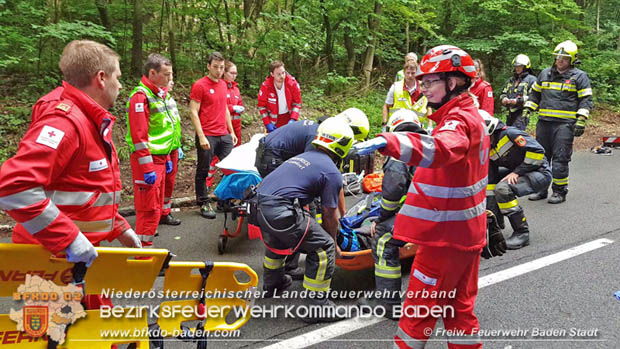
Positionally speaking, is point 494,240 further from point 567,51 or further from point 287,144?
point 567,51

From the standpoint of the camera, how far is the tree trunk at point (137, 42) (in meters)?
10.1

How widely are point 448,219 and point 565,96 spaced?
5.87 meters

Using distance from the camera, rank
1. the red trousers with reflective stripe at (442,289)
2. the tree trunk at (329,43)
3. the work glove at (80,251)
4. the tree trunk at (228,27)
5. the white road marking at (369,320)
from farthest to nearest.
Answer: the tree trunk at (329,43), the tree trunk at (228,27), the white road marking at (369,320), the red trousers with reflective stripe at (442,289), the work glove at (80,251)

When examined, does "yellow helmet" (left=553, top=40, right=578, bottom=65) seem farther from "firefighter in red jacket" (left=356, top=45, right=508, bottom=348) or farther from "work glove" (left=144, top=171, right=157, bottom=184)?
"work glove" (left=144, top=171, right=157, bottom=184)

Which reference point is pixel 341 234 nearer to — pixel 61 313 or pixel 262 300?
pixel 262 300

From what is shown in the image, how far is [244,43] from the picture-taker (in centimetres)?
1170

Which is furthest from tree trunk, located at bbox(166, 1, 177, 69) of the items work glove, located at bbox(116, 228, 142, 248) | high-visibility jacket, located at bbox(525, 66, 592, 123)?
work glove, located at bbox(116, 228, 142, 248)

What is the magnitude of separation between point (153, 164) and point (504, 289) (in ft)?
12.3

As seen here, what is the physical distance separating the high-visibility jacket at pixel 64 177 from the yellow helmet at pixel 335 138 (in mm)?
1722

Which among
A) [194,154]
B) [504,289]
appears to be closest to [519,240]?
[504,289]

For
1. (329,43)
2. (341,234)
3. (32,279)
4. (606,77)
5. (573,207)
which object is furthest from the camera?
(606,77)

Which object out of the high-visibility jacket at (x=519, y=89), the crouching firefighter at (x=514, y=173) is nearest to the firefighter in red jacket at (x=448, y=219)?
the crouching firefighter at (x=514, y=173)

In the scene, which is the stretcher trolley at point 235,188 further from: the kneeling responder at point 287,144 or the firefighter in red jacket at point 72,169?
the firefighter in red jacket at point 72,169

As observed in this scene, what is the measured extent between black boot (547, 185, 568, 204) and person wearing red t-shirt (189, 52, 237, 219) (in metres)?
5.22
